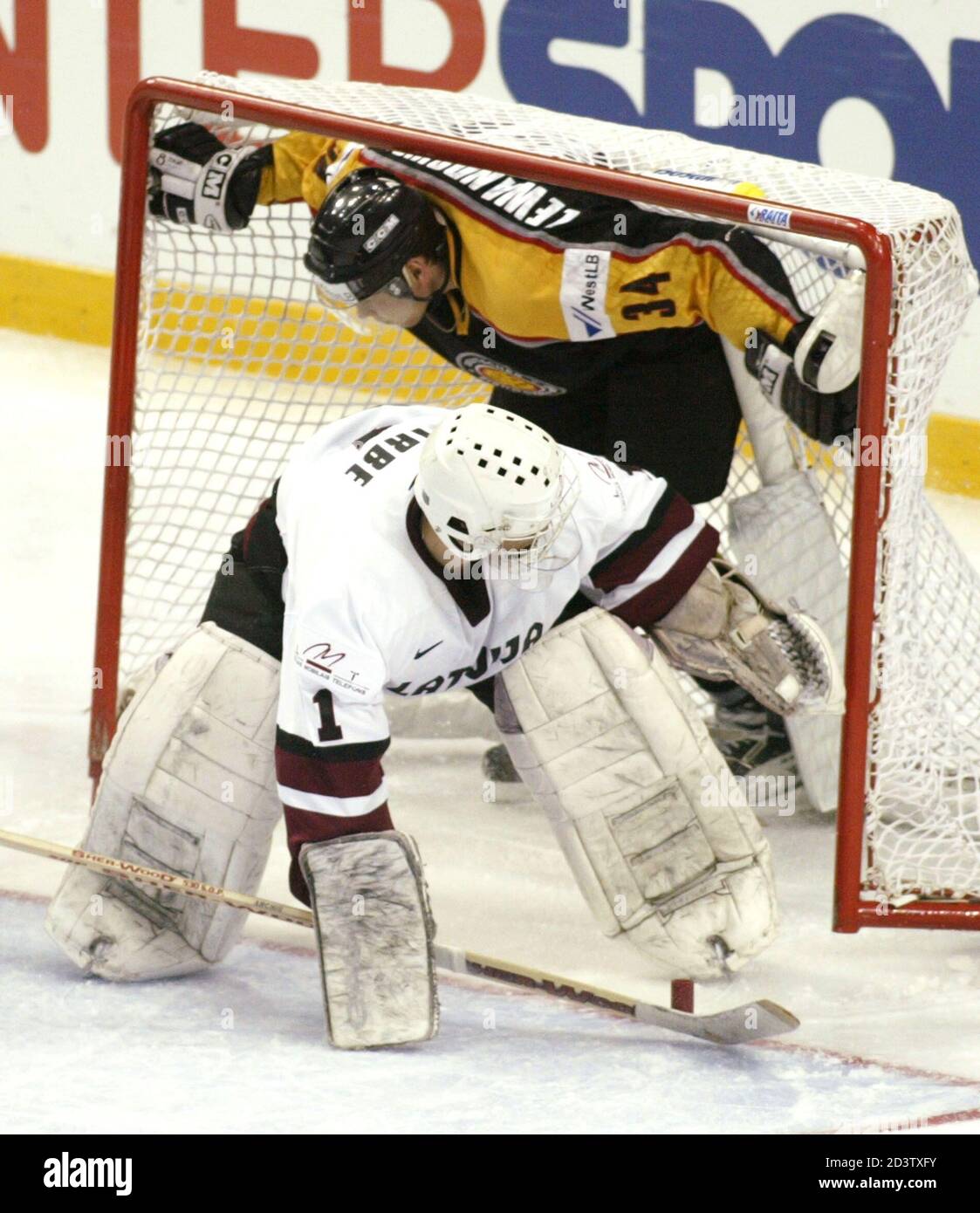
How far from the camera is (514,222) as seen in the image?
3.33m

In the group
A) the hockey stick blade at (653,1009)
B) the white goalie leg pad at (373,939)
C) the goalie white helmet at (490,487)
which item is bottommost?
the hockey stick blade at (653,1009)

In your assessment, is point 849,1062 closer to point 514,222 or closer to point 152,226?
point 514,222

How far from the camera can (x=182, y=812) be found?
3158 millimetres

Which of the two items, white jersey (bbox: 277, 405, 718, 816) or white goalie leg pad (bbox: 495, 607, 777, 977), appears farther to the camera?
white goalie leg pad (bbox: 495, 607, 777, 977)

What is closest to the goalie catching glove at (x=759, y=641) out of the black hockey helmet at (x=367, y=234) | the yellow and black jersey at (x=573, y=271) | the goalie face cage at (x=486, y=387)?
the goalie face cage at (x=486, y=387)

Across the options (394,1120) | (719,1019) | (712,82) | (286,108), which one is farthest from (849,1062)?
(712,82)

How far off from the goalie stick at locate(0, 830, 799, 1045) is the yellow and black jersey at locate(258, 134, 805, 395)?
3.13ft

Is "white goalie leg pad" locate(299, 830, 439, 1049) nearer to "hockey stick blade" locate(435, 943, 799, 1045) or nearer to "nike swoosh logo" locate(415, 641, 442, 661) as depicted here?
"hockey stick blade" locate(435, 943, 799, 1045)

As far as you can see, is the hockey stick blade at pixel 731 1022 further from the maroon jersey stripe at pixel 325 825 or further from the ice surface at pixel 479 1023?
the maroon jersey stripe at pixel 325 825

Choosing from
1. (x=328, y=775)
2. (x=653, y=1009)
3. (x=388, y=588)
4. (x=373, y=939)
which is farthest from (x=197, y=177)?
(x=653, y=1009)

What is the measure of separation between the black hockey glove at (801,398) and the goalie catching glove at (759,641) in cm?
24

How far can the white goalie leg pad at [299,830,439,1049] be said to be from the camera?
9.50 ft

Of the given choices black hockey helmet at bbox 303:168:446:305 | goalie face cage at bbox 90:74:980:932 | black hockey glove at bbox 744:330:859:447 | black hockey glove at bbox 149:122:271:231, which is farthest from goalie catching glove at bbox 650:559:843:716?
black hockey glove at bbox 149:122:271:231
